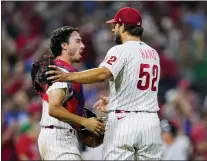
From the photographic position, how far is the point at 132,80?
25.1ft

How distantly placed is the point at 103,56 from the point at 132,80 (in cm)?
897

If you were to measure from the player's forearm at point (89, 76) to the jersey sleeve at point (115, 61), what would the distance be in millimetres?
70

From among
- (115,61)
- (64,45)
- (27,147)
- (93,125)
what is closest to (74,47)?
(64,45)

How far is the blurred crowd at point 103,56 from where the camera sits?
13750mm

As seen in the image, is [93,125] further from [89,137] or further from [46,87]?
[46,87]

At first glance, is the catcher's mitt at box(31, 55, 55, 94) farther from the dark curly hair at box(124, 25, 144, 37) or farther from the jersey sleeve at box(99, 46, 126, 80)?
the dark curly hair at box(124, 25, 144, 37)

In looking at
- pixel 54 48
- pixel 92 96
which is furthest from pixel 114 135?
pixel 92 96

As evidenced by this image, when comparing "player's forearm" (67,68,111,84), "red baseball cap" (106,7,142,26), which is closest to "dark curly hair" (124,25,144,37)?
"red baseball cap" (106,7,142,26)

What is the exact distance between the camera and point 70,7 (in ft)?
61.1

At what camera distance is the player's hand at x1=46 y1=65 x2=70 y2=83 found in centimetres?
734

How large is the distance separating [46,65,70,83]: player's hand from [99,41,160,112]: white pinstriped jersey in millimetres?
440

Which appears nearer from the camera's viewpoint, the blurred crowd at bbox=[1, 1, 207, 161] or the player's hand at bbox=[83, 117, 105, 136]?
the player's hand at bbox=[83, 117, 105, 136]

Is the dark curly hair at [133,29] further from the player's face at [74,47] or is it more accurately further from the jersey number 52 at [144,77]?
the player's face at [74,47]

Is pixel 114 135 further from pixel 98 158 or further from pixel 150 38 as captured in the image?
pixel 150 38
